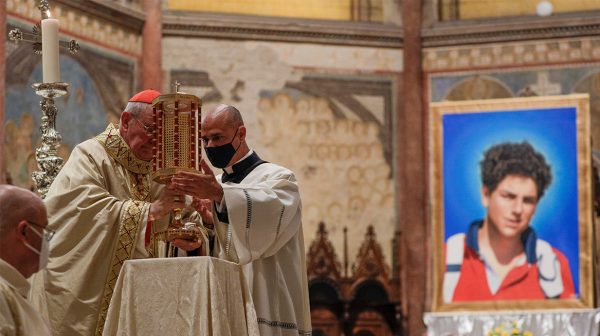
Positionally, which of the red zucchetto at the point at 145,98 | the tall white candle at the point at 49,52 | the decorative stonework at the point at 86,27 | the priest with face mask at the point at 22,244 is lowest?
the priest with face mask at the point at 22,244

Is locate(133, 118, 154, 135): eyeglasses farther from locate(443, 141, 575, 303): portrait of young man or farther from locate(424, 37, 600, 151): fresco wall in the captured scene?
locate(424, 37, 600, 151): fresco wall

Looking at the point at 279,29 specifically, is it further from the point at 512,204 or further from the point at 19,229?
the point at 19,229

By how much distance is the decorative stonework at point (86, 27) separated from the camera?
1051 centimetres

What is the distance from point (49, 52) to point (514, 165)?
284 inches

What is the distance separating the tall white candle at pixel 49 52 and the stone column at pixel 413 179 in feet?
22.4

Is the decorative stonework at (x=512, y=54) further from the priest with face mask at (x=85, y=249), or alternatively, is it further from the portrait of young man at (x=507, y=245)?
the priest with face mask at (x=85, y=249)

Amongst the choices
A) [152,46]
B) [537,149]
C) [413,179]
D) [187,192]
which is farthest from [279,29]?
[187,192]

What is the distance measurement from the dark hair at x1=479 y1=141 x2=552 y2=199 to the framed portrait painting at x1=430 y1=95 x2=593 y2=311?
0.4 inches

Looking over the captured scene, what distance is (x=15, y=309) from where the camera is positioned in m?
3.97

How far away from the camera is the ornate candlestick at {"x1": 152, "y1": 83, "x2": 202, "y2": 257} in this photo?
5375 mm

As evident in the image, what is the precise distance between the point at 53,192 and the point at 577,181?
24.4 ft

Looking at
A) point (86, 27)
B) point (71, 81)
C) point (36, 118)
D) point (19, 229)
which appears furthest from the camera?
point (86, 27)

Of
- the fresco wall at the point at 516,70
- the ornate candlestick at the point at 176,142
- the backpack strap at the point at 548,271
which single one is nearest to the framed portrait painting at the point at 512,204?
the backpack strap at the point at 548,271

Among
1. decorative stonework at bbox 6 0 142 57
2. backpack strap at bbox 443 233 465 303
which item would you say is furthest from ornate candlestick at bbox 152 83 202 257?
backpack strap at bbox 443 233 465 303
